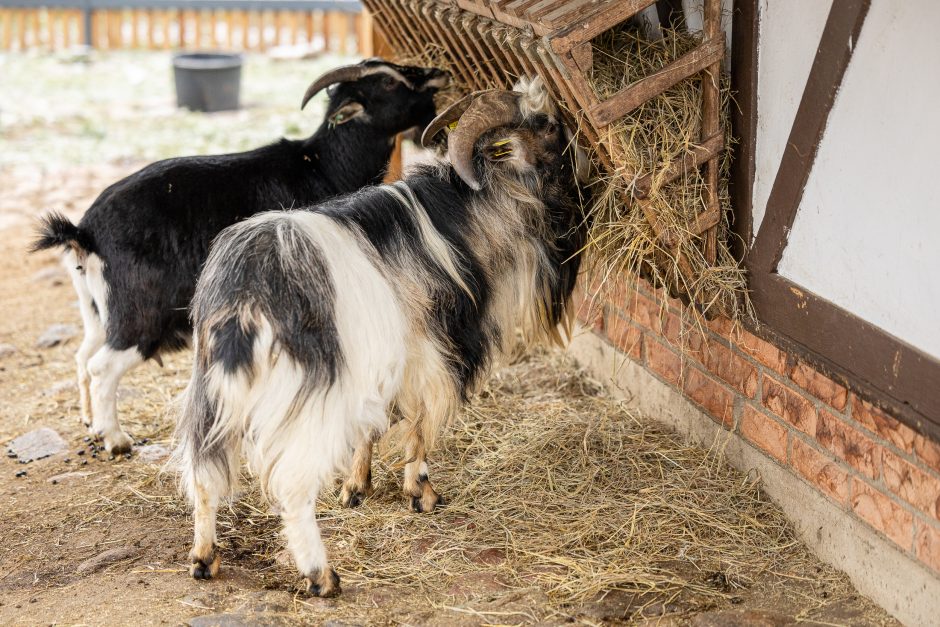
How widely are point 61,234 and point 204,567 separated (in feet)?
6.36

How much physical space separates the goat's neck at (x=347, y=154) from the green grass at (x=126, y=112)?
568cm

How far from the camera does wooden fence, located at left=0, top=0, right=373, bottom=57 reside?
17203 millimetres

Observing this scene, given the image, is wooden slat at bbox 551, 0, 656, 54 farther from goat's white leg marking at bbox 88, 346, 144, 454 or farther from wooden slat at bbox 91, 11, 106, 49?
wooden slat at bbox 91, 11, 106, 49

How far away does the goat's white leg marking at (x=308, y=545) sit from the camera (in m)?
3.65

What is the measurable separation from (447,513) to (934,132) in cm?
256

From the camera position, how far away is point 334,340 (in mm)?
3600

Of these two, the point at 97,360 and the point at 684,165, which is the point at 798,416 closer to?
the point at 684,165

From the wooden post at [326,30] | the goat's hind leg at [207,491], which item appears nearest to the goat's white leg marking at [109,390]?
the goat's hind leg at [207,491]

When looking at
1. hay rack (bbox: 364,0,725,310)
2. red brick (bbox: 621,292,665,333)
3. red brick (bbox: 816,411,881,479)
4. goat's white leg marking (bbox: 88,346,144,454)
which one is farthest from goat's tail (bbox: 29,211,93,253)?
red brick (bbox: 816,411,881,479)

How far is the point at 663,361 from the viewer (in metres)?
5.11

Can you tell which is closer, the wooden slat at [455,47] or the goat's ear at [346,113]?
the wooden slat at [455,47]

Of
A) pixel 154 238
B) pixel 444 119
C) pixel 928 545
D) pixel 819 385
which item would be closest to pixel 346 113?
pixel 444 119

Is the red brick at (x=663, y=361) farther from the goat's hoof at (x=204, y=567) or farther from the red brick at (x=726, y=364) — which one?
the goat's hoof at (x=204, y=567)

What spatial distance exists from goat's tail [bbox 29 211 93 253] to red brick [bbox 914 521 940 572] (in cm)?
387
